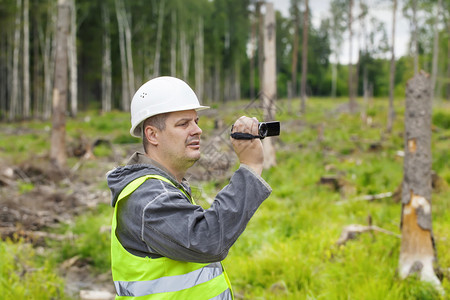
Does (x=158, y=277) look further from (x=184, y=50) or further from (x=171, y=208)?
(x=184, y=50)

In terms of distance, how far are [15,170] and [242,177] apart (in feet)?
30.3

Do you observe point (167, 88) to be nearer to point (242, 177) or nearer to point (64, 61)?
point (242, 177)

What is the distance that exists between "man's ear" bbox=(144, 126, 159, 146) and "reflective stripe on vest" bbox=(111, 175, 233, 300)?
0.61 feet

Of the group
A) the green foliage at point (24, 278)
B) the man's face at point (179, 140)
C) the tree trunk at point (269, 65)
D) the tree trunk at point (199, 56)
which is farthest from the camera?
the tree trunk at point (199, 56)

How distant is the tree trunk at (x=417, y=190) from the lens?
12.6ft

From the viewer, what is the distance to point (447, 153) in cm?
968

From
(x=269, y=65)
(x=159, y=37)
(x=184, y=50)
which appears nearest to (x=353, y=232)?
(x=269, y=65)

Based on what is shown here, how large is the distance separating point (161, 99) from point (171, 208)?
505 millimetres

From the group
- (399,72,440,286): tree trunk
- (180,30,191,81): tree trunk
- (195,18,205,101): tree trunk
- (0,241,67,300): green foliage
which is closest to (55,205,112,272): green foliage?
(0,241,67,300): green foliage

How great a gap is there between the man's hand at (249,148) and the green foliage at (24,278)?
316cm

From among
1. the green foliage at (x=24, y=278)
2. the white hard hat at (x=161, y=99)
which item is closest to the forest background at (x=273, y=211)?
the green foliage at (x=24, y=278)

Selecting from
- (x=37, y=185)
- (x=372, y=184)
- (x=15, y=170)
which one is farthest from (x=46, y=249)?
(x=372, y=184)

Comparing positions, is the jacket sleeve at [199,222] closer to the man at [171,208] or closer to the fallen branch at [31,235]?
the man at [171,208]

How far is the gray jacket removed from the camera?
1.39 meters
